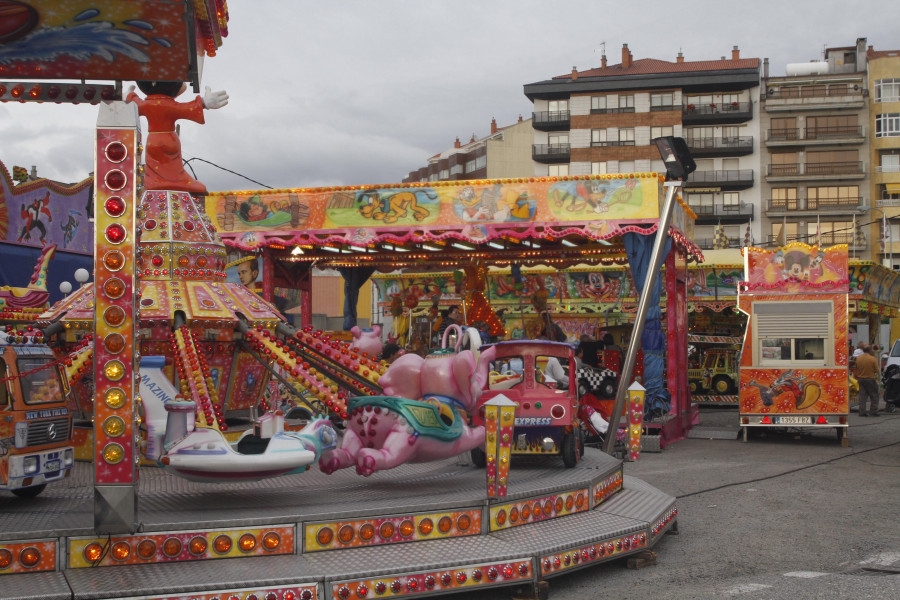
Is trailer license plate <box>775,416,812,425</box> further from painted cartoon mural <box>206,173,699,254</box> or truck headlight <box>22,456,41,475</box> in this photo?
truck headlight <box>22,456,41,475</box>

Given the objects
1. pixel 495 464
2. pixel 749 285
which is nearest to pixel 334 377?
pixel 495 464

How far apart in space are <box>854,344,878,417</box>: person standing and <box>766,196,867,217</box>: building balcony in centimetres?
3435

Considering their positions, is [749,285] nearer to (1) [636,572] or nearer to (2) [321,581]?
(1) [636,572]

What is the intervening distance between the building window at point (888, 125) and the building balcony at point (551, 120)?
1829 cm

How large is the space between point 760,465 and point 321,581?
9634mm

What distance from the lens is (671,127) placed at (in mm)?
54469

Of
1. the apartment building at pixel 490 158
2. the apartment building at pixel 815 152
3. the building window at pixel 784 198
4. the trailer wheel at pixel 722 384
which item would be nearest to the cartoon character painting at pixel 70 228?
the trailer wheel at pixel 722 384

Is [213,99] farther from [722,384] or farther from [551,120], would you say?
[551,120]

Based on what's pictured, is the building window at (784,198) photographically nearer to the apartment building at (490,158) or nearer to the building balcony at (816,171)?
the building balcony at (816,171)

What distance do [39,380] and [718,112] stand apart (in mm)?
52708

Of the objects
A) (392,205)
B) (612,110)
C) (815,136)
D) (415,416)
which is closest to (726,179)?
(815,136)

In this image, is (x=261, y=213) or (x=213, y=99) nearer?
(x=213, y=99)

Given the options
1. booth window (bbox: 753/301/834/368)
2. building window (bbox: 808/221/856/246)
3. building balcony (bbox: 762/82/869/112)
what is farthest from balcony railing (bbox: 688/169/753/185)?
booth window (bbox: 753/301/834/368)

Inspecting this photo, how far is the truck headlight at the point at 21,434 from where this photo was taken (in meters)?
6.97
